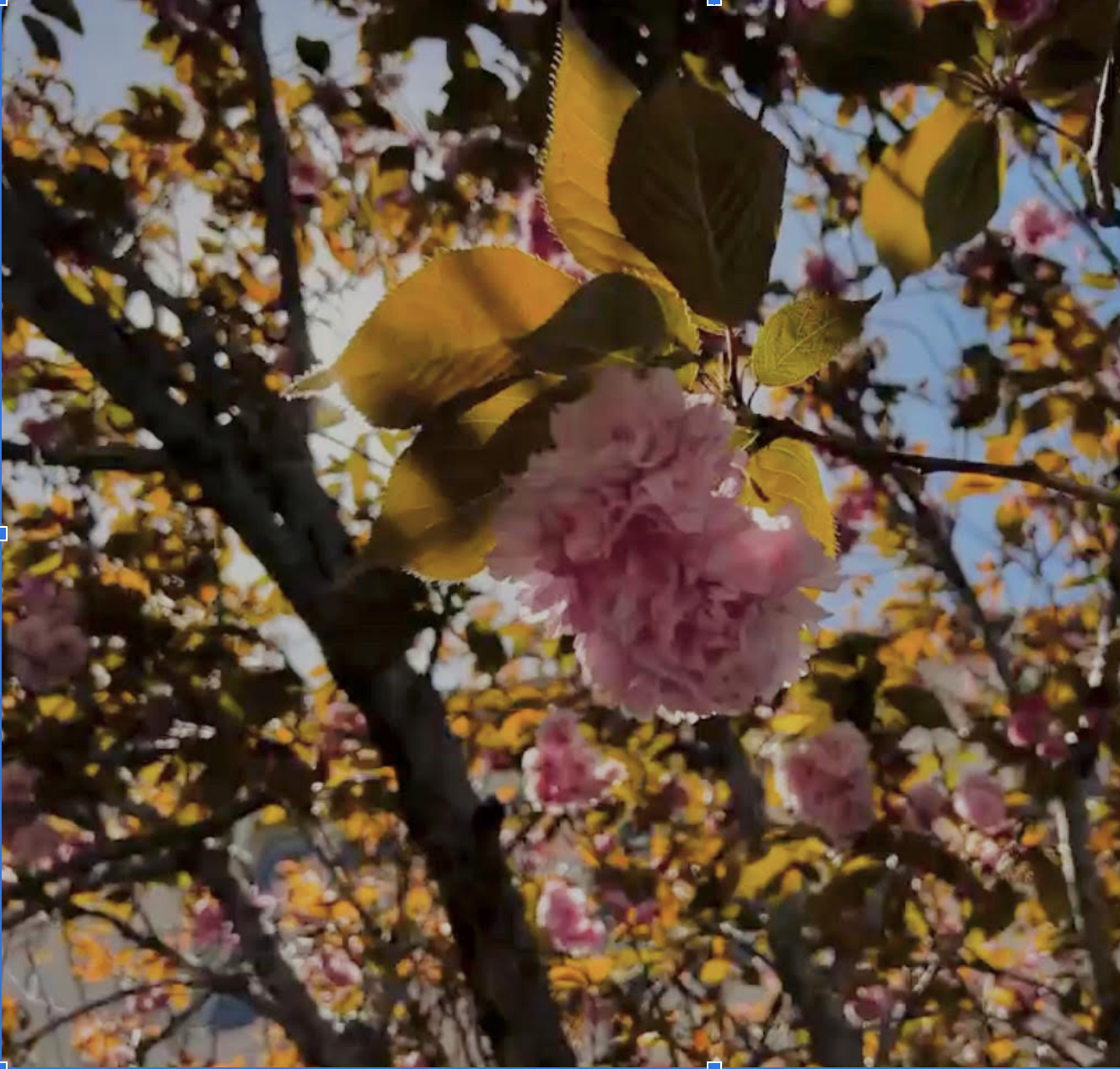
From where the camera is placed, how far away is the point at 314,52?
4.19ft

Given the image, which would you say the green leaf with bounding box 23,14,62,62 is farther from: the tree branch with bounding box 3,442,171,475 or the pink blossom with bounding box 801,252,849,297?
the pink blossom with bounding box 801,252,849,297

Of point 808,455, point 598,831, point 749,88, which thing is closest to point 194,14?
point 749,88

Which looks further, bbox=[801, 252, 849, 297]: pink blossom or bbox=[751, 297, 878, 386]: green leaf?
bbox=[801, 252, 849, 297]: pink blossom

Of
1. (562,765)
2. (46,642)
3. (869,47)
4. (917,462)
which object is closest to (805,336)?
(917,462)

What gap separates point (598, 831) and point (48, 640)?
908 mm

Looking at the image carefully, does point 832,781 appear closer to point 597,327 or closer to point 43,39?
point 597,327

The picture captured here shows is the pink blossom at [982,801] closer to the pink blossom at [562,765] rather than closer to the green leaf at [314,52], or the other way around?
the pink blossom at [562,765]

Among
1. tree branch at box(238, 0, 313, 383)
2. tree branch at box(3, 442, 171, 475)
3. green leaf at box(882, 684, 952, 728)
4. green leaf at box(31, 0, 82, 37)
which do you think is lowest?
green leaf at box(882, 684, 952, 728)

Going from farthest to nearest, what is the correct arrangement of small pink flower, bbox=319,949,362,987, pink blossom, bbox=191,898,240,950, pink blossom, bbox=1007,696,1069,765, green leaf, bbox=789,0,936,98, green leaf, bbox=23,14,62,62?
1. small pink flower, bbox=319,949,362,987
2. pink blossom, bbox=191,898,240,950
3. pink blossom, bbox=1007,696,1069,765
4. green leaf, bbox=23,14,62,62
5. green leaf, bbox=789,0,936,98

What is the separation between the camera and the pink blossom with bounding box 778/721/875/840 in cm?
115

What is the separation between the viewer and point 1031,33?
22.4 inches

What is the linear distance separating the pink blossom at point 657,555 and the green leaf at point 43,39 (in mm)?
1102

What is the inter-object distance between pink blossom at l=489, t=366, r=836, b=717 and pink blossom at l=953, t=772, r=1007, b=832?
1.26m

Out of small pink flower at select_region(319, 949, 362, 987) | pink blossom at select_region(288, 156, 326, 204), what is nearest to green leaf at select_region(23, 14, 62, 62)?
pink blossom at select_region(288, 156, 326, 204)
